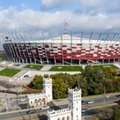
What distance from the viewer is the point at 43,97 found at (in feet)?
188

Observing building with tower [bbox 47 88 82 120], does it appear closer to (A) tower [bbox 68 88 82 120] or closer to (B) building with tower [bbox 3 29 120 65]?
(A) tower [bbox 68 88 82 120]

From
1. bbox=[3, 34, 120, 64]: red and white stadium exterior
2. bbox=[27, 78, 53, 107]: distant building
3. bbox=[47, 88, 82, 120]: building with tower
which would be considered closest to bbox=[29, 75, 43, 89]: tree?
bbox=[27, 78, 53, 107]: distant building

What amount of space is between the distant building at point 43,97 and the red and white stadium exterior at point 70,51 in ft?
167

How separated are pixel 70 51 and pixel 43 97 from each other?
5372 centimetres

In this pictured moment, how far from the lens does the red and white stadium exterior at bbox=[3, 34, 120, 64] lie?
109m

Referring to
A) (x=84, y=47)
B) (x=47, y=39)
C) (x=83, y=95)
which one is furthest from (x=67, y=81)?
(x=47, y=39)

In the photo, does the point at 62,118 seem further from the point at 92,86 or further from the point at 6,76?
the point at 6,76

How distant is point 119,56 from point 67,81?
58537 millimetres

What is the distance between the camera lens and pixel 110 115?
43156 millimetres

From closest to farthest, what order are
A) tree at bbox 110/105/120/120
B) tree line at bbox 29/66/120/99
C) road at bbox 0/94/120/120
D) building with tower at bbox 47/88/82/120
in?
1. tree at bbox 110/105/120/120
2. building with tower at bbox 47/88/82/120
3. road at bbox 0/94/120/120
4. tree line at bbox 29/66/120/99

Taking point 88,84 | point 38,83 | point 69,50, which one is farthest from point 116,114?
point 69,50

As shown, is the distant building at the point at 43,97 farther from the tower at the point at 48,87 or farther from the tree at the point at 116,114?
the tree at the point at 116,114

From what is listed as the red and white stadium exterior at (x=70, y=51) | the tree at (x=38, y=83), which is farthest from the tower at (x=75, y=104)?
the red and white stadium exterior at (x=70, y=51)

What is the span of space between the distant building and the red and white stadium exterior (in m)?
50.9
